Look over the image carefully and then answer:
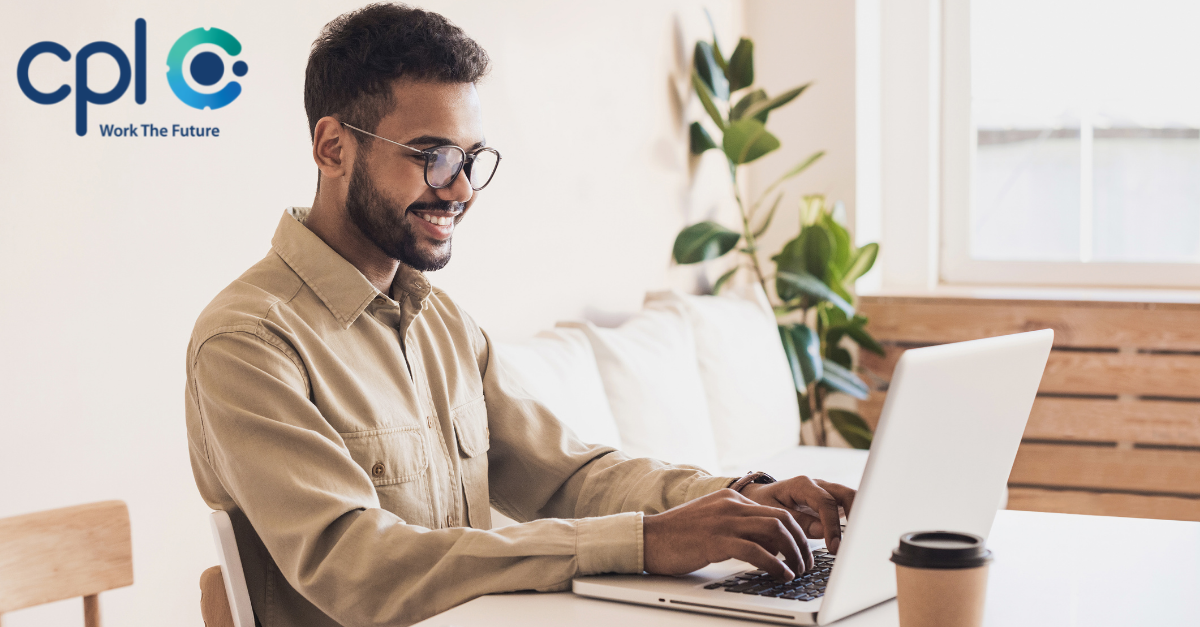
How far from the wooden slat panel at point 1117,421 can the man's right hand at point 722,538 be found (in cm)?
256

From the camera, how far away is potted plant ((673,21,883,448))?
3084 millimetres

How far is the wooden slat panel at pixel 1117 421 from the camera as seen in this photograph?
320cm

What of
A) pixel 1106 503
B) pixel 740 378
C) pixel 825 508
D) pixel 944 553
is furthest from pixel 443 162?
pixel 1106 503

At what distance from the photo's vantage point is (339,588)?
3.30ft

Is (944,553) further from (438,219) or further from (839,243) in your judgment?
(839,243)

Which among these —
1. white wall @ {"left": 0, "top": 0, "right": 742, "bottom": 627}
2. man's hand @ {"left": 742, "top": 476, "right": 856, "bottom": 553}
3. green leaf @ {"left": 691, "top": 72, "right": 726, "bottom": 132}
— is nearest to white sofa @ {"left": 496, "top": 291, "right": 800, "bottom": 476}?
white wall @ {"left": 0, "top": 0, "right": 742, "bottom": 627}

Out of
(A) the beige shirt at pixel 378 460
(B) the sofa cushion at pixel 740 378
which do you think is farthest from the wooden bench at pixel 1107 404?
(A) the beige shirt at pixel 378 460

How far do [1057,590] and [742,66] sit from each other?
2.43 metres

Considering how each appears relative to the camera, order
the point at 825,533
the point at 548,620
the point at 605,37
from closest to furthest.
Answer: the point at 548,620, the point at 825,533, the point at 605,37

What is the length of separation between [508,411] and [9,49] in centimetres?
78

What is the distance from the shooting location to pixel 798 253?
3.21 m

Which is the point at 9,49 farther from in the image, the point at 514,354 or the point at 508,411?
the point at 514,354

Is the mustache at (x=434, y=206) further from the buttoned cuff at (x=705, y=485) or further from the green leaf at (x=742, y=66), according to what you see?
the green leaf at (x=742, y=66)

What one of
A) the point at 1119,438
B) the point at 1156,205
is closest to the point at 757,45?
the point at 1156,205
